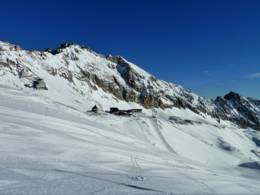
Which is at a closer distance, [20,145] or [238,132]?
[20,145]

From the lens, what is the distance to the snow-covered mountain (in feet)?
30.1

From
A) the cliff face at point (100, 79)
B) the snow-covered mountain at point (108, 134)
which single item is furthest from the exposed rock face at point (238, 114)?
the snow-covered mountain at point (108, 134)

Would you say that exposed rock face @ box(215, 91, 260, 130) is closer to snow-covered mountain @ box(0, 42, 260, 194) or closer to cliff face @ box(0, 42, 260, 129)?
cliff face @ box(0, 42, 260, 129)

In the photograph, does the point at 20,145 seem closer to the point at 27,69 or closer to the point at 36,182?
the point at 36,182

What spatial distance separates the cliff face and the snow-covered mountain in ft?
1.59

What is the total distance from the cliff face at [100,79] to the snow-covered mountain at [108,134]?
1.59 feet

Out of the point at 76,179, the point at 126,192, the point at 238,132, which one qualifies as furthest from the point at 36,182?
the point at 238,132

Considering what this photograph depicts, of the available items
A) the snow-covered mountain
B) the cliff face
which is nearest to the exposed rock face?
the cliff face

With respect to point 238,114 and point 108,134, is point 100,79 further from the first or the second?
point 108,134

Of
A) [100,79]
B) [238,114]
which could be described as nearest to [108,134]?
[100,79]

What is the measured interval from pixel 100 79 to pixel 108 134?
11007 centimetres

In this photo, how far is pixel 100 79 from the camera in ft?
441

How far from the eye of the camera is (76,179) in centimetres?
873

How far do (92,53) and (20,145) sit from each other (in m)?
144
